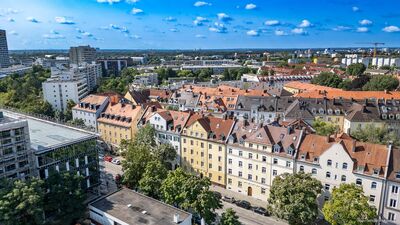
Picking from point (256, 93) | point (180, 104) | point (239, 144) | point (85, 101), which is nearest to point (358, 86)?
point (256, 93)

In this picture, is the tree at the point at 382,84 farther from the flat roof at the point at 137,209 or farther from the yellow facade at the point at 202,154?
the flat roof at the point at 137,209

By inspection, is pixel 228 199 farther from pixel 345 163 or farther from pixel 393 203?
pixel 393 203

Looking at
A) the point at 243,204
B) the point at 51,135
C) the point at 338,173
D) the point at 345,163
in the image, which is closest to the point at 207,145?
the point at 243,204

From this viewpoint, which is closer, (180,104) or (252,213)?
(252,213)

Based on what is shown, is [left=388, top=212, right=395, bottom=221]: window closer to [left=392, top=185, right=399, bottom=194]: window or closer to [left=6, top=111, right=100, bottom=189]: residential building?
[left=392, top=185, right=399, bottom=194]: window

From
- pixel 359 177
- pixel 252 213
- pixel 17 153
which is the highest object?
pixel 17 153

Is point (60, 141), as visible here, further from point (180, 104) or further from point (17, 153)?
point (180, 104)

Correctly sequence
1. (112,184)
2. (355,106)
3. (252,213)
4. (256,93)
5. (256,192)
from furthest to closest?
(256,93) < (355,106) < (112,184) < (256,192) < (252,213)
